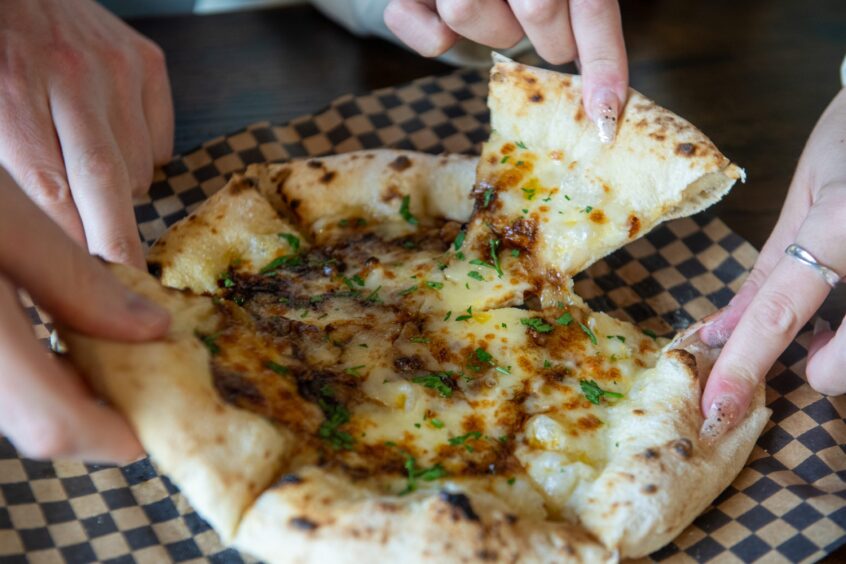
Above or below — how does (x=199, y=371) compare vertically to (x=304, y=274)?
above

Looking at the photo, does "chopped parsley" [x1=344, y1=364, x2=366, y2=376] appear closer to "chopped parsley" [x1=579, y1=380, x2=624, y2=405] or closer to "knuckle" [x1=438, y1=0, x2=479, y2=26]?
"chopped parsley" [x1=579, y1=380, x2=624, y2=405]

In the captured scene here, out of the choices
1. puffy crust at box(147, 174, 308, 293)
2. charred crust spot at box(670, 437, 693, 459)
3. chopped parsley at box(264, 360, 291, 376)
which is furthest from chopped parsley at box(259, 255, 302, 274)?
charred crust spot at box(670, 437, 693, 459)

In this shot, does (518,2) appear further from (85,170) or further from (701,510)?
(701,510)

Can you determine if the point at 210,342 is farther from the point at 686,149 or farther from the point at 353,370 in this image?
the point at 686,149

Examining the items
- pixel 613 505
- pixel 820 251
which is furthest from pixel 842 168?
pixel 613 505

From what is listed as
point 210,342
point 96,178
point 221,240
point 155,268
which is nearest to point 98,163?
point 96,178

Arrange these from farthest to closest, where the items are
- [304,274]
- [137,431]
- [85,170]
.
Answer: [304,274] < [85,170] < [137,431]
